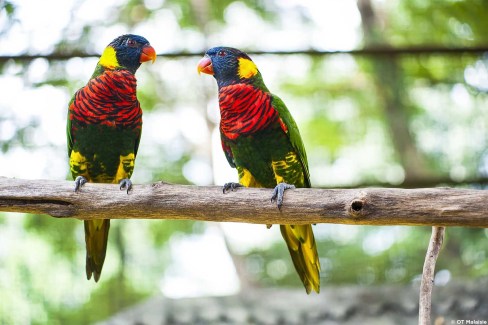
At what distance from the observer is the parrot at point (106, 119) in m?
3.12

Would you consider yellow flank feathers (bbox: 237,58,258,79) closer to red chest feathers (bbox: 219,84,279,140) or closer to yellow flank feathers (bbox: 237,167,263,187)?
red chest feathers (bbox: 219,84,279,140)

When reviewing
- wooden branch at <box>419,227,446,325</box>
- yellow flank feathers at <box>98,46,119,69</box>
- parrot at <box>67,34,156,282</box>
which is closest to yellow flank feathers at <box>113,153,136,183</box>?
parrot at <box>67,34,156,282</box>

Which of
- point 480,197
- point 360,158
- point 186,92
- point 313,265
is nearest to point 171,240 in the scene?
point 186,92

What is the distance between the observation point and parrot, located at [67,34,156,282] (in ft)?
10.2

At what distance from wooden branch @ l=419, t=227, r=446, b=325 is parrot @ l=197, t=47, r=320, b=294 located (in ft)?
2.23

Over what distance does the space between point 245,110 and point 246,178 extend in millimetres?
434

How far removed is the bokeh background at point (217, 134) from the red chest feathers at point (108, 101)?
1.74 m

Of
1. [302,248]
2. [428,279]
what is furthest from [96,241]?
[428,279]

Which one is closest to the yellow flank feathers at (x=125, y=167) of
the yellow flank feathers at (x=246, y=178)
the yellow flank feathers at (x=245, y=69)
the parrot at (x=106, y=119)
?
the parrot at (x=106, y=119)

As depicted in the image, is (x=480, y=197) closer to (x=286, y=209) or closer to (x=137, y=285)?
(x=286, y=209)

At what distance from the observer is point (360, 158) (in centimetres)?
608

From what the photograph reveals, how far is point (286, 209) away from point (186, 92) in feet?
14.0

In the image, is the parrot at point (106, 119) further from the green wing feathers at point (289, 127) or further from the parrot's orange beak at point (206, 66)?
the green wing feathers at point (289, 127)

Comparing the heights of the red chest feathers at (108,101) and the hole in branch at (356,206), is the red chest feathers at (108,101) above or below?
above
